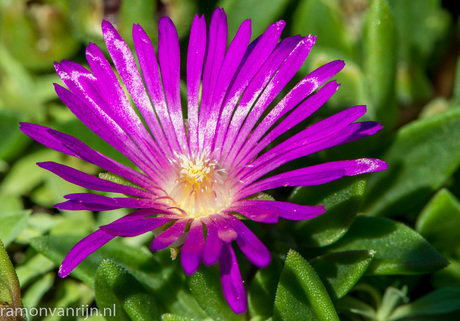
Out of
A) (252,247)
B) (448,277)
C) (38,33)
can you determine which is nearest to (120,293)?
(252,247)

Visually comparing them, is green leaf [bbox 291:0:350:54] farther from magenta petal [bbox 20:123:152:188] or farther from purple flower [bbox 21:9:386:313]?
magenta petal [bbox 20:123:152:188]

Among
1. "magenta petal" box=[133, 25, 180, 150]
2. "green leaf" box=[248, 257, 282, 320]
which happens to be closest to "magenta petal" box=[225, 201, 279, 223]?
"green leaf" box=[248, 257, 282, 320]

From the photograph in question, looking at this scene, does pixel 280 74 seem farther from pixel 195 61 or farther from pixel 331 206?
pixel 331 206

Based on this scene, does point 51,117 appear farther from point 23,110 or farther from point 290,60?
point 290,60

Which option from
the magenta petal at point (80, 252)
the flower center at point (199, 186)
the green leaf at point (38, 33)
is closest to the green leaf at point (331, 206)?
the flower center at point (199, 186)

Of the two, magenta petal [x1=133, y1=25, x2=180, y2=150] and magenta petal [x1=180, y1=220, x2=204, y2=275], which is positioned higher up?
magenta petal [x1=133, y1=25, x2=180, y2=150]

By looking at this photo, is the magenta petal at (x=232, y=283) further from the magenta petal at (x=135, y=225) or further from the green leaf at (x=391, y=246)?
the green leaf at (x=391, y=246)

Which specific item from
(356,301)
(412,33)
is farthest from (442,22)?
(356,301)
